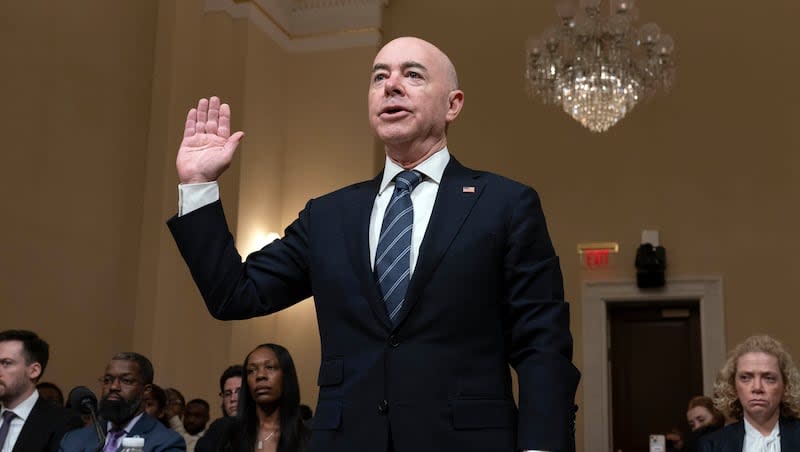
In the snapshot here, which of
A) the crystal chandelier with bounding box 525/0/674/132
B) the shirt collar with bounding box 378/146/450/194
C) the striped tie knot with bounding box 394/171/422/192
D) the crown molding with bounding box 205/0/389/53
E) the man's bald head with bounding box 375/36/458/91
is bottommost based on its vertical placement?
the striped tie knot with bounding box 394/171/422/192

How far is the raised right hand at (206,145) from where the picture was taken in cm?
213

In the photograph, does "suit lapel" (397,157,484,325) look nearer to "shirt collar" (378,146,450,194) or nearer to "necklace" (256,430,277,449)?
"shirt collar" (378,146,450,194)

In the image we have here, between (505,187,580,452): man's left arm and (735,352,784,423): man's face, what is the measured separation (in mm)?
2364

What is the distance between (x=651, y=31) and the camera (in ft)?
28.6

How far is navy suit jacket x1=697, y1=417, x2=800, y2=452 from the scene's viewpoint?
160 inches

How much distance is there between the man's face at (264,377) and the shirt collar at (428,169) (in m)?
2.75

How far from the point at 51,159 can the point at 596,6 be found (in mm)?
4706

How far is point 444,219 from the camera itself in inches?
83.7

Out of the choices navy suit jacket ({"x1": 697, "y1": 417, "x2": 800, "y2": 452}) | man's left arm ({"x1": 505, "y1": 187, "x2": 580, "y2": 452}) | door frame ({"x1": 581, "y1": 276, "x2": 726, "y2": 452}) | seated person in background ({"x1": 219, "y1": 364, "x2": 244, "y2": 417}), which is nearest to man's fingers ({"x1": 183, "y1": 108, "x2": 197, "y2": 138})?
man's left arm ({"x1": 505, "y1": 187, "x2": 580, "y2": 452})

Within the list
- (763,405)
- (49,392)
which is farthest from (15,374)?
(763,405)

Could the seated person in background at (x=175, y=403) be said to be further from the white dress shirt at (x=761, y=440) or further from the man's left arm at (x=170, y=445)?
the white dress shirt at (x=761, y=440)

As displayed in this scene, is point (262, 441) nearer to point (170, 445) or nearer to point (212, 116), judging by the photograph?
point (170, 445)

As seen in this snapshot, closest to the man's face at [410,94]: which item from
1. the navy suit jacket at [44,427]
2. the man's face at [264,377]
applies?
the man's face at [264,377]

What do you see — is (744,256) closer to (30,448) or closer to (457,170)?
(30,448)
